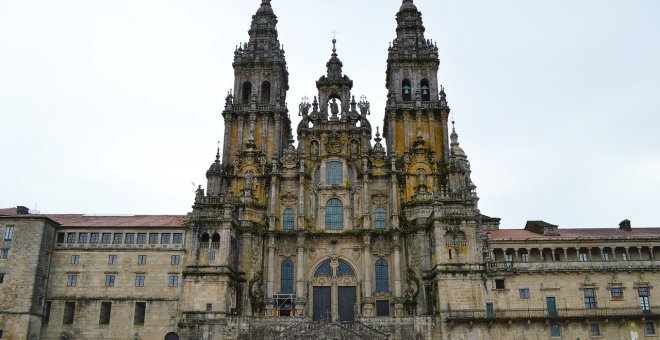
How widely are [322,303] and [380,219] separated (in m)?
10.5

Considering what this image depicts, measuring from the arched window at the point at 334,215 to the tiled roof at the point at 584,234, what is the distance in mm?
15349

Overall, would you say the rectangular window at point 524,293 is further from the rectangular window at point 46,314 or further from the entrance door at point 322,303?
the rectangular window at point 46,314

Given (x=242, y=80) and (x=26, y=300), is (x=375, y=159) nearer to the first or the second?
(x=242, y=80)

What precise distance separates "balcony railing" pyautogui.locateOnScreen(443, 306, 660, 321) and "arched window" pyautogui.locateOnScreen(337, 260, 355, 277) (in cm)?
1146

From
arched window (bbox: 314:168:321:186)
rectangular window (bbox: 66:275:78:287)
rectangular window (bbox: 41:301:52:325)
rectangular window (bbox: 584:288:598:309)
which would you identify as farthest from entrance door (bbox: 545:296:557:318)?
rectangular window (bbox: 41:301:52:325)

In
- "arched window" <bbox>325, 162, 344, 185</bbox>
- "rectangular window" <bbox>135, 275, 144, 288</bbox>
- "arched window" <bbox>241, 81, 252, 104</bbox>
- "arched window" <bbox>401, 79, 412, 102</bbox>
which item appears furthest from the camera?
"arched window" <bbox>241, 81, 252, 104</bbox>

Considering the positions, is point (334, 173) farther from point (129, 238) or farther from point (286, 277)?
point (129, 238)

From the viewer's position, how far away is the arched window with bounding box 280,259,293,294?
59.9m

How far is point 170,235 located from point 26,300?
13.5 meters

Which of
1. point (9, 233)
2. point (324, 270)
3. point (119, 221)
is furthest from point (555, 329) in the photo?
point (9, 233)

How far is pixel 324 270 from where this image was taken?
199 feet

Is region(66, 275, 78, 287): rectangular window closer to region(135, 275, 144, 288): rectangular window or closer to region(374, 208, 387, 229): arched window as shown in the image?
region(135, 275, 144, 288): rectangular window

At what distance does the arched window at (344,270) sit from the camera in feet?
198

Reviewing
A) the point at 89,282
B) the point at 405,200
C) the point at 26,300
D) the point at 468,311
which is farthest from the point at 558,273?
the point at 26,300
